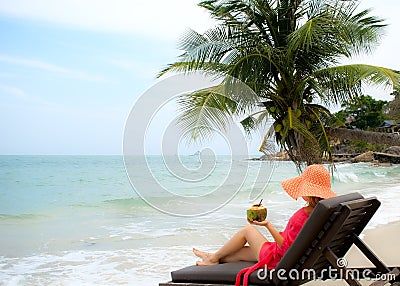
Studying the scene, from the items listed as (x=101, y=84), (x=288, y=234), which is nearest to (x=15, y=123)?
(x=101, y=84)

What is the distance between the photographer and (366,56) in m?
8.44

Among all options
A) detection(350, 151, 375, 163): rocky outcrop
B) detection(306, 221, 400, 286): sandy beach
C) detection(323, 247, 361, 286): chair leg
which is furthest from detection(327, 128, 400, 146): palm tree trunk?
detection(350, 151, 375, 163): rocky outcrop

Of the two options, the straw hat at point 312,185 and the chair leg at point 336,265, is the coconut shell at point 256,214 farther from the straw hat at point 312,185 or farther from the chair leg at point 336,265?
the chair leg at point 336,265

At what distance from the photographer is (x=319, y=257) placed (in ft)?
11.0

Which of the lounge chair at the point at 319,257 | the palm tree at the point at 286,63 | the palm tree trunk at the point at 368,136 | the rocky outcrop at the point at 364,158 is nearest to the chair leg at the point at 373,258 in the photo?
the lounge chair at the point at 319,257

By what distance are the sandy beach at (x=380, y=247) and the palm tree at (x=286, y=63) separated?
150cm

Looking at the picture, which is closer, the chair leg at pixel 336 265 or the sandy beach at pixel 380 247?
the chair leg at pixel 336 265

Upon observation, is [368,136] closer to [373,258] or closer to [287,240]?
[373,258]

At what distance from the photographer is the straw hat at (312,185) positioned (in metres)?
3.66

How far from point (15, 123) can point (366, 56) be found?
89.7 feet

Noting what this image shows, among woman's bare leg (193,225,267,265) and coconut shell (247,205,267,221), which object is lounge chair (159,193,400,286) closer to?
woman's bare leg (193,225,267,265)

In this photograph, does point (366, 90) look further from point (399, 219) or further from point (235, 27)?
point (399, 219)

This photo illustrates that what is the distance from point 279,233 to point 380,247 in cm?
412

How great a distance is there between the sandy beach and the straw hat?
175 centimetres
